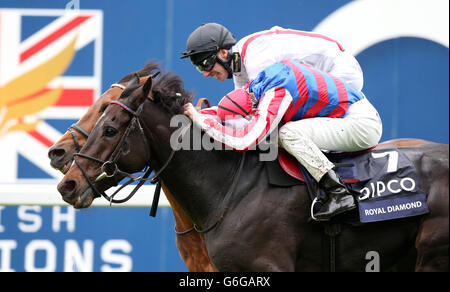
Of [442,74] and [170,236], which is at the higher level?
[442,74]

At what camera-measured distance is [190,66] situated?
19.0 ft

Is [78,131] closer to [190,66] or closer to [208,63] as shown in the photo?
[208,63]

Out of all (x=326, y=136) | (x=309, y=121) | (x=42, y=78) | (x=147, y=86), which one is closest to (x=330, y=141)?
(x=326, y=136)

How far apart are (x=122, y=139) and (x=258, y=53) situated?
1016mm

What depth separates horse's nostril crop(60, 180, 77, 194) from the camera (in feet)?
11.4

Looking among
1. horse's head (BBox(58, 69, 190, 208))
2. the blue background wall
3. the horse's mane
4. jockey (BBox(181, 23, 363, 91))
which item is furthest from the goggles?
the blue background wall

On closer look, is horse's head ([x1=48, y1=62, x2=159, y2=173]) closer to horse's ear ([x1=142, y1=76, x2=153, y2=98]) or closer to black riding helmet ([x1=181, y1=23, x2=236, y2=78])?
black riding helmet ([x1=181, y1=23, x2=236, y2=78])

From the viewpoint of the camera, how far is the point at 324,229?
357 cm

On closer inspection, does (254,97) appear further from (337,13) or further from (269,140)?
(337,13)

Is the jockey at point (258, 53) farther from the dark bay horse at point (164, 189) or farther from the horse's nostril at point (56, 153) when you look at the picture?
the horse's nostril at point (56, 153)

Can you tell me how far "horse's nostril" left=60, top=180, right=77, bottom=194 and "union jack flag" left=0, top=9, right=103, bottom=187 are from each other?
7.32 feet

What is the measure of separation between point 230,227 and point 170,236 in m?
2.19

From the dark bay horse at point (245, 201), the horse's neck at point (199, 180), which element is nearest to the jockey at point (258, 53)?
the dark bay horse at point (245, 201)
